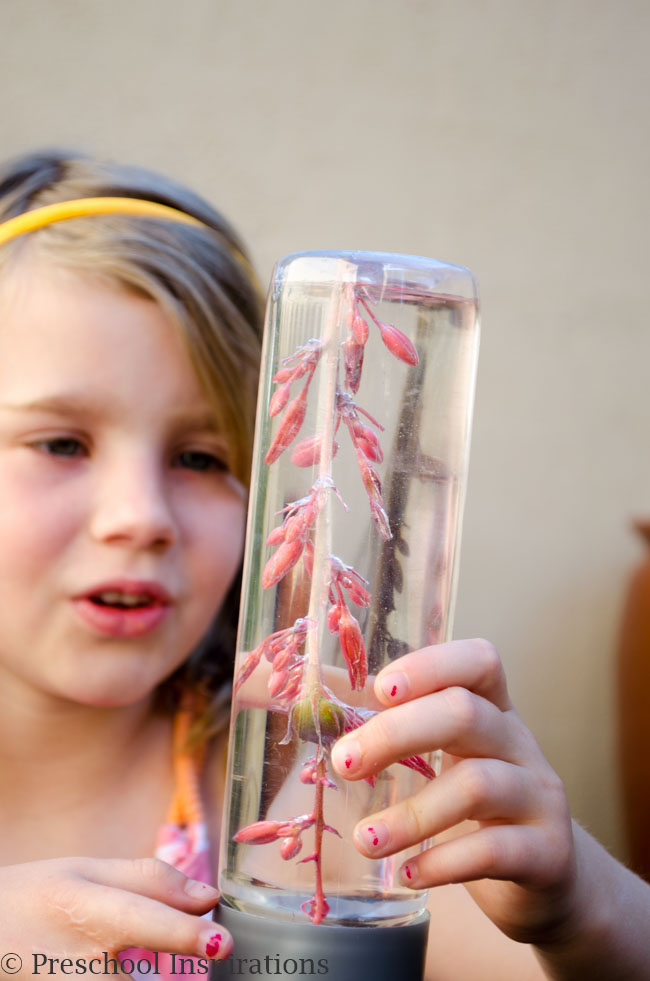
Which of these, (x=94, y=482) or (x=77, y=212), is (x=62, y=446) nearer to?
(x=94, y=482)

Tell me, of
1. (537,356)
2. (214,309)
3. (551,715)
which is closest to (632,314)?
(537,356)

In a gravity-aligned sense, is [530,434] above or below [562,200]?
below

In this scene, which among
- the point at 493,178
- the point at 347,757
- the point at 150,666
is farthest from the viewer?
the point at 493,178

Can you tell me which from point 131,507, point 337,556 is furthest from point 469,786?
point 131,507

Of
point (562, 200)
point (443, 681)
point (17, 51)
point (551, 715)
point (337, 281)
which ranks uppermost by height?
point (17, 51)

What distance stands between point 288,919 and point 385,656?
0.15 meters

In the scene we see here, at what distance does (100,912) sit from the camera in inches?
22.8

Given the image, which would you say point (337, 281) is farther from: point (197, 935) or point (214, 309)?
point (214, 309)

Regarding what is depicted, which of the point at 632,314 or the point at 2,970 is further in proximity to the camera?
the point at 632,314

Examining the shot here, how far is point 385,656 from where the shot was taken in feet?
1.83

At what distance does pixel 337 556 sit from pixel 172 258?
562 millimetres

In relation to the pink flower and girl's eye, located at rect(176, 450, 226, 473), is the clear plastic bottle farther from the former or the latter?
girl's eye, located at rect(176, 450, 226, 473)

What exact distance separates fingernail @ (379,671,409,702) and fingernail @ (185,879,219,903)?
0.53ft

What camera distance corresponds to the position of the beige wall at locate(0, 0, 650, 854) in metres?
1.61
